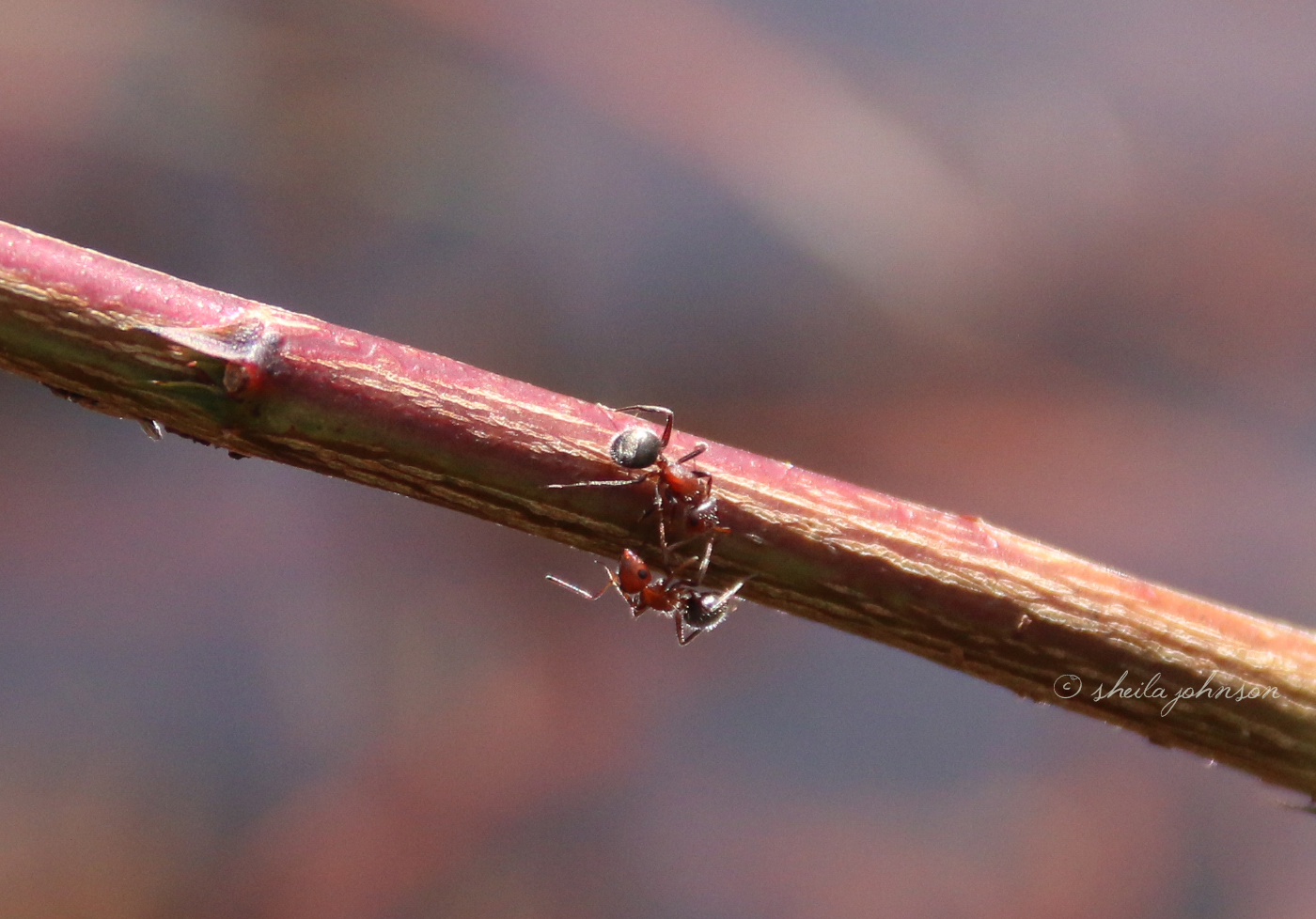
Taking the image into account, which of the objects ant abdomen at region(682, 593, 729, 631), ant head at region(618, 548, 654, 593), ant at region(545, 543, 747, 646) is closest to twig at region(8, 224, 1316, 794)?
ant at region(545, 543, 747, 646)

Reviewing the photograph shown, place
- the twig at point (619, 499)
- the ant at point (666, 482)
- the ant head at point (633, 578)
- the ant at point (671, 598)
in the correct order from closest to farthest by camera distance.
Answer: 1. the twig at point (619, 499)
2. the ant at point (666, 482)
3. the ant at point (671, 598)
4. the ant head at point (633, 578)

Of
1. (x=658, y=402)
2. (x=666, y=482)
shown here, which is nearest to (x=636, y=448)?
(x=666, y=482)

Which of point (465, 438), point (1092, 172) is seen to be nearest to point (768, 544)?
point (465, 438)

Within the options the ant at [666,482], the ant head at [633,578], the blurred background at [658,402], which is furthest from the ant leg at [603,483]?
the blurred background at [658,402]

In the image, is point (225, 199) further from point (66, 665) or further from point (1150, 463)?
point (1150, 463)

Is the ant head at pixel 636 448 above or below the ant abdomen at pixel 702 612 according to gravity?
below

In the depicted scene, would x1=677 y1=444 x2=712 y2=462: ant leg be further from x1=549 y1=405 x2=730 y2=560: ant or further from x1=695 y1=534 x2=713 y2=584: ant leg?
x1=695 y1=534 x2=713 y2=584: ant leg

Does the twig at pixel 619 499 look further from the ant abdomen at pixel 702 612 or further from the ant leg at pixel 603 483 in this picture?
the ant abdomen at pixel 702 612
